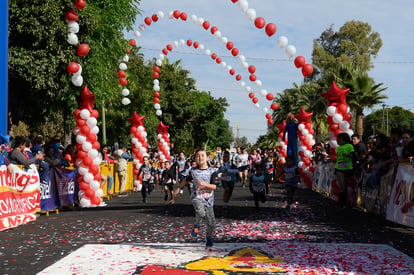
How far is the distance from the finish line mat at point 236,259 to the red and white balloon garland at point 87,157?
8.21m

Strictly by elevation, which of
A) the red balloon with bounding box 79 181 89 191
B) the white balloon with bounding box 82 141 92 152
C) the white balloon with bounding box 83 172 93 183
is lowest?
the red balloon with bounding box 79 181 89 191

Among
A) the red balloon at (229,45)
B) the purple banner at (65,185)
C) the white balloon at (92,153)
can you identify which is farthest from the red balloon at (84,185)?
the red balloon at (229,45)

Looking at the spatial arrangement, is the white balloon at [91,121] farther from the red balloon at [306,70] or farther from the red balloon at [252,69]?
the red balloon at [252,69]

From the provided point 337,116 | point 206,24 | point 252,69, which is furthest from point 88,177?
point 252,69

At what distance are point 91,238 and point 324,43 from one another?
213ft

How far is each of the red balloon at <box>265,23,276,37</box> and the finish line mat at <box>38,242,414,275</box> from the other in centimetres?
1045

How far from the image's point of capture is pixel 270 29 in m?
18.4

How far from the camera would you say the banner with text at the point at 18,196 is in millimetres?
11812

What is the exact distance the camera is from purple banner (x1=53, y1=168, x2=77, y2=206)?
15734 millimetres

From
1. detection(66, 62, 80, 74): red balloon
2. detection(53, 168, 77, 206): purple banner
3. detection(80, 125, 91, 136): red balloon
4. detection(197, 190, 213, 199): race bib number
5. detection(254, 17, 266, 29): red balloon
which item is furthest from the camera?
detection(254, 17, 266, 29): red balloon


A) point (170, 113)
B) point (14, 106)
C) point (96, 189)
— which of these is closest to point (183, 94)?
point (170, 113)

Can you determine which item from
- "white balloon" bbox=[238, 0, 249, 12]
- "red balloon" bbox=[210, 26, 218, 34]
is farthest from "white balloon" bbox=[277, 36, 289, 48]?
"red balloon" bbox=[210, 26, 218, 34]

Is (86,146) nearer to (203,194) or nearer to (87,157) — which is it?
(87,157)

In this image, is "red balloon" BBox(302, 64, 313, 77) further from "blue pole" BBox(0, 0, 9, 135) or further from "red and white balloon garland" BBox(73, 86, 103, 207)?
"blue pole" BBox(0, 0, 9, 135)
